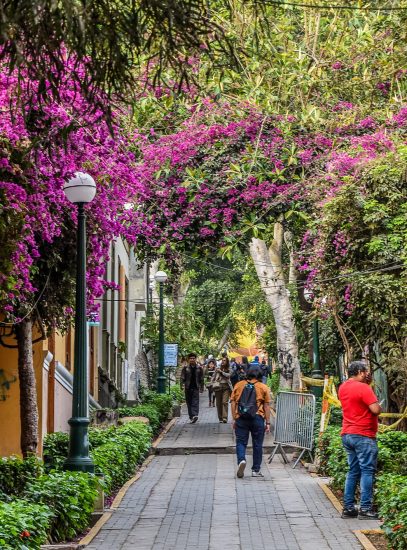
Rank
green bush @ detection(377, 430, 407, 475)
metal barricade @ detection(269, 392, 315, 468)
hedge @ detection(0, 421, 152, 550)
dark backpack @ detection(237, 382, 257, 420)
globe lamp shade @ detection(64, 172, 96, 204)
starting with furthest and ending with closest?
1. metal barricade @ detection(269, 392, 315, 468)
2. dark backpack @ detection(237, 382, 257, 420)
3. green bush @ detection(377, 430, 407, 475)
4. globe lamp shade @ detection(64, 172, 96, 204)
5. hedge @ detection(0, 421, 152, 550)

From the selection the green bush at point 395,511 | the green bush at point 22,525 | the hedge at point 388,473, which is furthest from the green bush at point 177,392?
the green bush at point 22,525

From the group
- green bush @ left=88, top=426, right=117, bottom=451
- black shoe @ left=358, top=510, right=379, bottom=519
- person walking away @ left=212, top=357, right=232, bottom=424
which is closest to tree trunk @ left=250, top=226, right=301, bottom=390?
person walking away @ left=212, top=357, right=232, bottom=424

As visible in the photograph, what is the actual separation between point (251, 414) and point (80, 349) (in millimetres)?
4347

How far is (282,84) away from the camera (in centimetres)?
1939

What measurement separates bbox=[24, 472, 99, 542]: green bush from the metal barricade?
25.0 ft

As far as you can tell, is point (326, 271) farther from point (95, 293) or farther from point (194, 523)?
point (194, 523)

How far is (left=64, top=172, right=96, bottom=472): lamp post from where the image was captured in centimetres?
1322

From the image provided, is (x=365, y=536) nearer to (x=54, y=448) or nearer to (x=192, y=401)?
Answer: (x=54, y=448)

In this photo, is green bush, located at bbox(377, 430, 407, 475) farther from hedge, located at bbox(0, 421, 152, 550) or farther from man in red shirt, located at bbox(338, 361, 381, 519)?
hedge, located at bbox(0, 421, 152, 550)

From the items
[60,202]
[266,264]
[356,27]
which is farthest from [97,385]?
[60,202]

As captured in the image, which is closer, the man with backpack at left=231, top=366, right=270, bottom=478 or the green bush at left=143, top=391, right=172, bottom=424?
the man with backpack at left=231, top=366, right=270, bottom=478

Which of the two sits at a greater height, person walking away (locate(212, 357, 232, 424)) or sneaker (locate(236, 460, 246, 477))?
person walking away (locate(212, 357, 232, 424))

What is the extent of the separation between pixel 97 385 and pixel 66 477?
17548mm

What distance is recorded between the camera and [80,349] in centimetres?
1384
